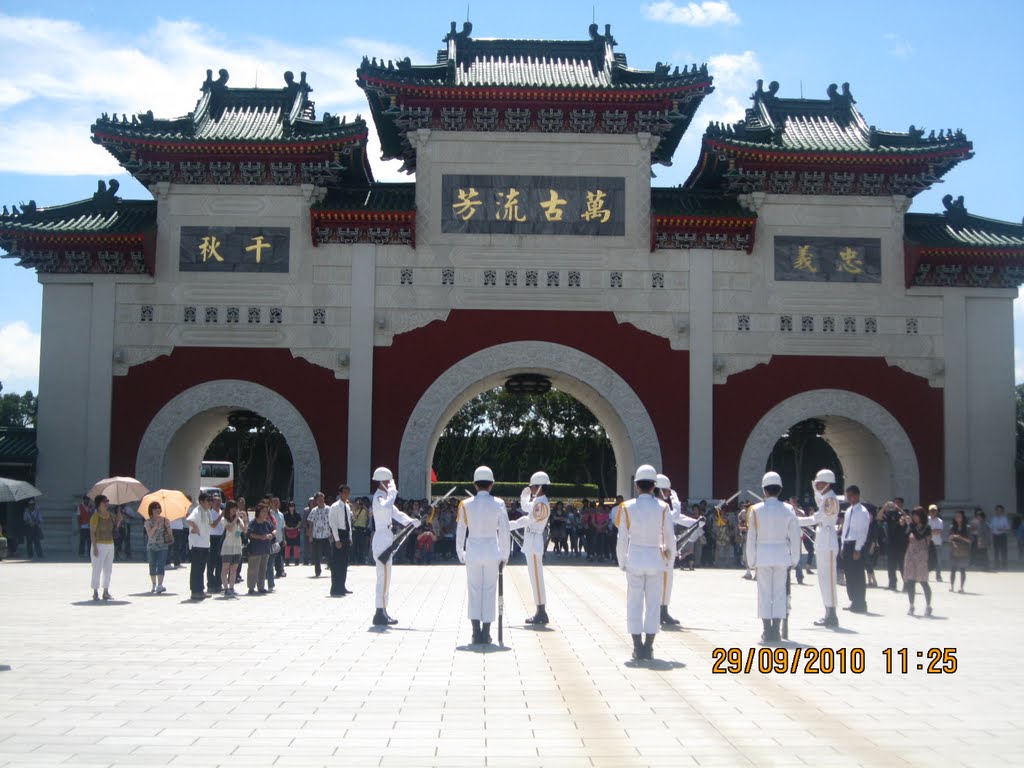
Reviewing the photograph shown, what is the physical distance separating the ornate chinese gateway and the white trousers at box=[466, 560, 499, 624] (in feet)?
45.5

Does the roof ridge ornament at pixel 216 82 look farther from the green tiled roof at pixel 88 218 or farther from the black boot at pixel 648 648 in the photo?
the black boot at pixel 648 648

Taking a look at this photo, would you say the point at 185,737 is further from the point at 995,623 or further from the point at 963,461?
the point at 963,461

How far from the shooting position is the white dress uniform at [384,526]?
12.7 m

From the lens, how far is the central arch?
2538 centimetres

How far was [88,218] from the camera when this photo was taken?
26.0m

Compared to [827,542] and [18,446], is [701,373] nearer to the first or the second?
[827,542]

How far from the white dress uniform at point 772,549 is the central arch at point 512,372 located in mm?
13935

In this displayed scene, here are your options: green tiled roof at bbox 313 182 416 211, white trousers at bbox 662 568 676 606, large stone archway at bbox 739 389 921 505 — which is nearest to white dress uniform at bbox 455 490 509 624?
white trousers at bbox 662 568 676 606

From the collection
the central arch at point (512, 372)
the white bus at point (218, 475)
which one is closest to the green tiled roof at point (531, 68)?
the central arch at point (512, 372)

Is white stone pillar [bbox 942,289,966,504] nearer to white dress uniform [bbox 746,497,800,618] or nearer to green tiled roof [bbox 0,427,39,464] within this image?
white dress uniform [bbox 746,497,800,618]

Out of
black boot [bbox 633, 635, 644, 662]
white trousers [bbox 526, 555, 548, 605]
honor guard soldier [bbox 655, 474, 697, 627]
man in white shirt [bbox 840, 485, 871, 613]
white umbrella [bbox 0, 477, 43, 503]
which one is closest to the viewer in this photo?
black boot [bbox 633, 635, 644, 662]

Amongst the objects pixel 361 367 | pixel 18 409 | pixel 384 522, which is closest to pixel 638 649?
pixel 384 522

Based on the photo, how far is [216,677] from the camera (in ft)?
29.5

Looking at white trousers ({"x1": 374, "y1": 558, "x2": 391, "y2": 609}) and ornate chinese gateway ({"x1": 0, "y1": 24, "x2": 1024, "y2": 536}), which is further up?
ornate chinese gateway ({"x1": 0, "y1": 24, "x2": 1024, "y2": 536})
